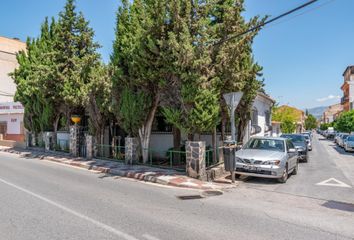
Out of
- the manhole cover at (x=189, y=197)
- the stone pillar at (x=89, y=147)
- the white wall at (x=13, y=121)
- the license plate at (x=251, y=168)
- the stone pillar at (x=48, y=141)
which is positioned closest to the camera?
the manhole cover at (x=189, y=197)

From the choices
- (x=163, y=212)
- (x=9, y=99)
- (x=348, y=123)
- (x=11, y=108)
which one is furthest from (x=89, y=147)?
(x=348, y=123)

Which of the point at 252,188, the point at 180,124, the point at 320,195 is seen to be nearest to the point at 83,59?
the point at 180,124

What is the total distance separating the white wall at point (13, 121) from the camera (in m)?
31.4

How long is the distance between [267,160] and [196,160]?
8.11 feet

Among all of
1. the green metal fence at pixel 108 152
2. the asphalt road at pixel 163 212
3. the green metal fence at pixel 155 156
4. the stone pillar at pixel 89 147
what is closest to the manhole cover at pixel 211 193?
the asphalt road at pixel 163 212

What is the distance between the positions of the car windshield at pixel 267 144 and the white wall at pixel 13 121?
91.6 feet

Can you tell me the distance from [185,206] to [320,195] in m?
4.28

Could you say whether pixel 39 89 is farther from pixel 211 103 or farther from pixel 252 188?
pixel 252 188

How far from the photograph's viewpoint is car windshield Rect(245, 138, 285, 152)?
442 inches

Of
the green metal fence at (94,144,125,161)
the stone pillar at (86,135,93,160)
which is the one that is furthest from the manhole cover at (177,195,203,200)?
the stone pillar at (86,135,93,160)

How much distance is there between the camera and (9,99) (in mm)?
38094

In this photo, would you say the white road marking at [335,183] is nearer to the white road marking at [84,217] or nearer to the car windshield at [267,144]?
the car windshield at [267,144]

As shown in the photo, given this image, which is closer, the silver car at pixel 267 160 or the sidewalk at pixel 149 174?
the sidewalk at pixel 149 174

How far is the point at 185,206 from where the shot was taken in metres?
6.98
